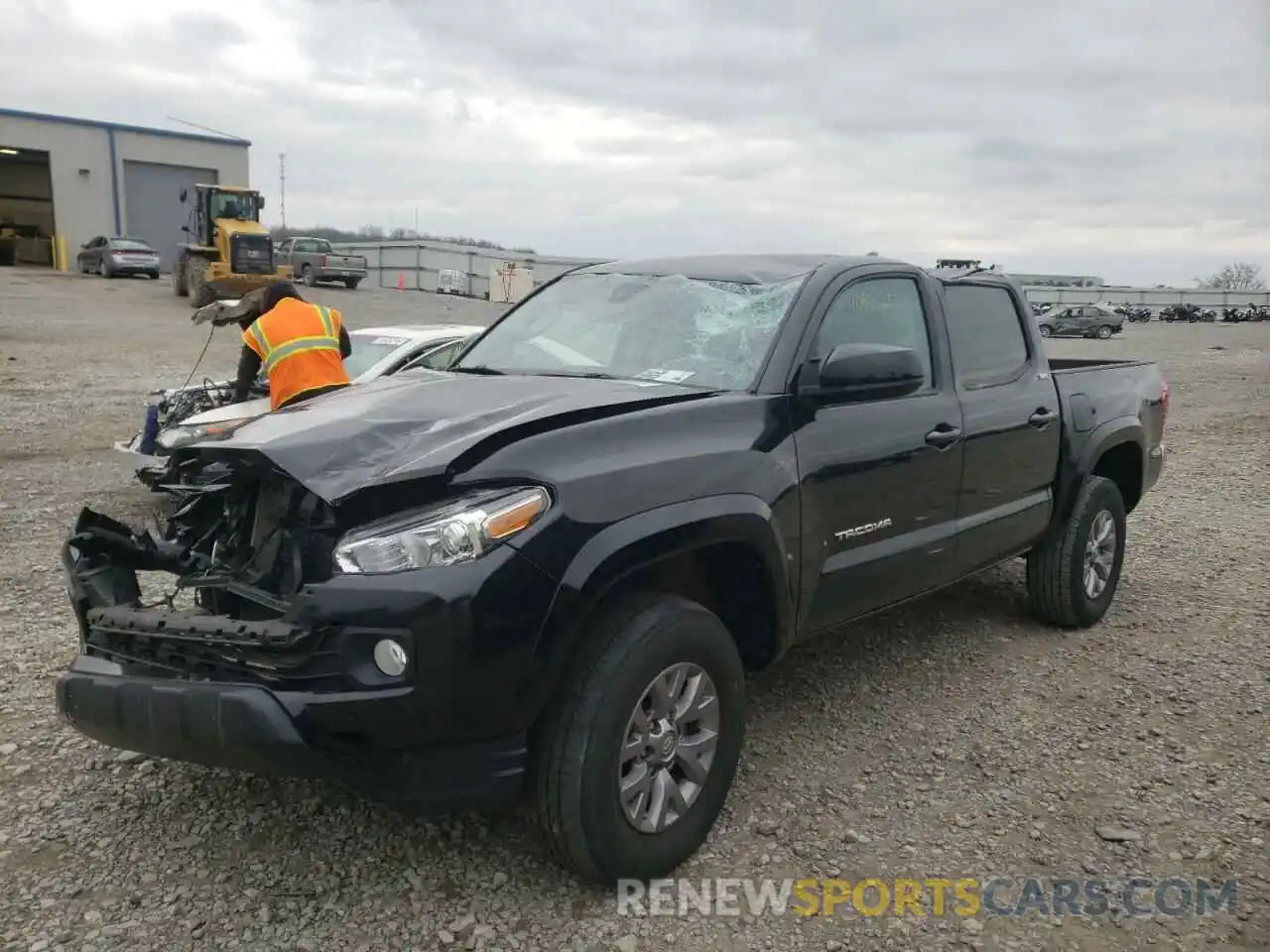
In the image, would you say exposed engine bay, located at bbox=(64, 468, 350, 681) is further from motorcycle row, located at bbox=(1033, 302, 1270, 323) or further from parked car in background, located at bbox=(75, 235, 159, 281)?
motorcycle row, located at bbox=(1033, 302, 1270, 323)

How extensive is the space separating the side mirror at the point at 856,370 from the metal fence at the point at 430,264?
41.4 metres

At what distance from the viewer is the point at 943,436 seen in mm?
4070

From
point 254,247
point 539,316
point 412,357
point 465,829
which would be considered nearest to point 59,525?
point 412,357

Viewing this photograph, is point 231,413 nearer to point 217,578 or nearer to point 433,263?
point 217,578

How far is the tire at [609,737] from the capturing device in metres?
2.69

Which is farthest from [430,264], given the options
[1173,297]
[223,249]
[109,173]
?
[1173,297]

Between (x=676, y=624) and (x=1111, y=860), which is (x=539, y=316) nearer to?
(x=676, y=624)

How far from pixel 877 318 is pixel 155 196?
43.7 metres

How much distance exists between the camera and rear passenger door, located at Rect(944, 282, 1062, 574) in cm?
433

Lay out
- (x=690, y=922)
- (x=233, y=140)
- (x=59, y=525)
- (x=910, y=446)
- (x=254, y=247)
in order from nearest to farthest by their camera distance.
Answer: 1. (x=690, y=922)
2. (x=910, y=446)
3. (x=59, y=525)
4. (x=254, y=247)
5. (x=233, y=140)

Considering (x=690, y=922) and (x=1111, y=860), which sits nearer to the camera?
(x=690, y=922)

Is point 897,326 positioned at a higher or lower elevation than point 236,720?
higher

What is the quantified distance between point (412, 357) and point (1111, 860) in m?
6.07

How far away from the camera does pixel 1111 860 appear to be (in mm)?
3223
